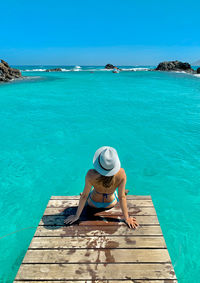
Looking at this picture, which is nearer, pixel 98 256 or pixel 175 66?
pixel 98 256

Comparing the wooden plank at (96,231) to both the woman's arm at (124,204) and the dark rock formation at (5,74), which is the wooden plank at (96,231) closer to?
the woman's arm at (124,204)

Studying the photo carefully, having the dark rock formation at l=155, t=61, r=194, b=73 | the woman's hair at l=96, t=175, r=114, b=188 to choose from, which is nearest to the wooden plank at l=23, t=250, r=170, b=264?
the woman's hair at l=96, t=175, r=114, b=188

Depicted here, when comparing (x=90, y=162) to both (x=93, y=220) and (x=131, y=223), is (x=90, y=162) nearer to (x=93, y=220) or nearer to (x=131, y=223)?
(x=93, y=220)

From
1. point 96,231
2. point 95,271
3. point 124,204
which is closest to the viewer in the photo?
point 95,271

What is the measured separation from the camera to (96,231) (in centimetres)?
311

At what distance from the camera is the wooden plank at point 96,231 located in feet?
10.1

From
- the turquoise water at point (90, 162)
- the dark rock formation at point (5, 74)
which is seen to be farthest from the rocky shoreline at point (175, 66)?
the turquoise water at point (90, 162)

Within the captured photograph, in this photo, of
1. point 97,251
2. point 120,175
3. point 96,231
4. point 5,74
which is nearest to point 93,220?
point 96,231

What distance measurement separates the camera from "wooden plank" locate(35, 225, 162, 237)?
3.08m

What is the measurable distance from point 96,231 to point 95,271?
64 cm

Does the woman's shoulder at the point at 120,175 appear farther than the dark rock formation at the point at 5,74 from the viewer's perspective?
No

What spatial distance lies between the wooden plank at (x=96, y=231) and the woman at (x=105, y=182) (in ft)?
0.36

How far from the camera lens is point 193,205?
217 inches

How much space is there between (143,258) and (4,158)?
7.10 m
